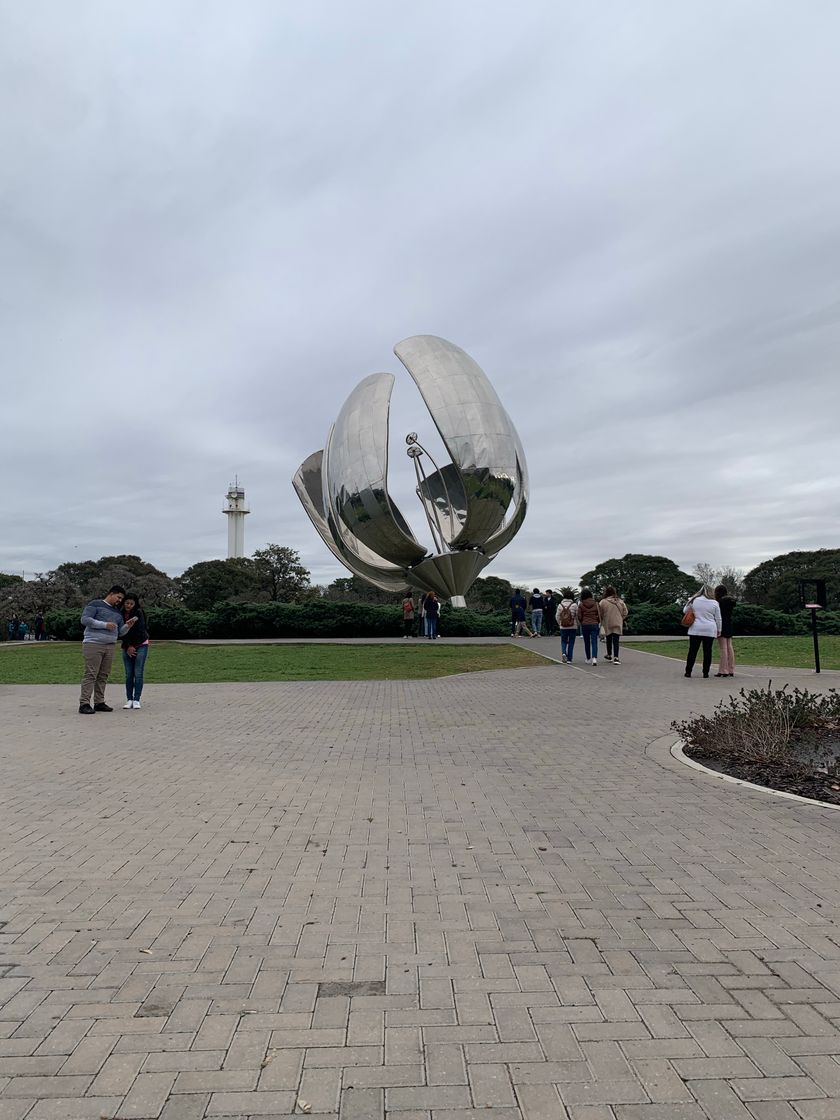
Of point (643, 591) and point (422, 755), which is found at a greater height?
point (643, 591)

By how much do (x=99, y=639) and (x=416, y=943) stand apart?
7.89 metres

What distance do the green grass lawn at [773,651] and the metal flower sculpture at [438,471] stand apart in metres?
6.66

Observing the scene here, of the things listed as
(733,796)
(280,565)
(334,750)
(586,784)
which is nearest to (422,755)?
(334,750)

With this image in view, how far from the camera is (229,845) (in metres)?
4.63

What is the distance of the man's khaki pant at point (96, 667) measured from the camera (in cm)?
1011

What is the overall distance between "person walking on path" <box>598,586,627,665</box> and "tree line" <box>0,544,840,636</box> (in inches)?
1258

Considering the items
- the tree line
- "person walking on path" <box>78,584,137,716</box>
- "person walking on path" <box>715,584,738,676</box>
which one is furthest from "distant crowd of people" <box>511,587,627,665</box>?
the tree line

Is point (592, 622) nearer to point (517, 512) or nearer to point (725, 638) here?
point (725, 638)

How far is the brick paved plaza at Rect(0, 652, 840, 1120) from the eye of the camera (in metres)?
2.31

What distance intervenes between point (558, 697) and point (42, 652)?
17320 millimetres

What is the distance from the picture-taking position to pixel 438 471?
2983 cm

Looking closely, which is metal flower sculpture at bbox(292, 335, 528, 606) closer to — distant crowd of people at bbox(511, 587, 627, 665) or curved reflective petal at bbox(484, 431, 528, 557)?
curved reflective petal at bbox(484, 431, 528, 557)

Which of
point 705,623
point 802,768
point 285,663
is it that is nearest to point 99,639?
point 285,663

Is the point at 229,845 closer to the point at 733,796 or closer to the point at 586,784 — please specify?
the point at 586,784
